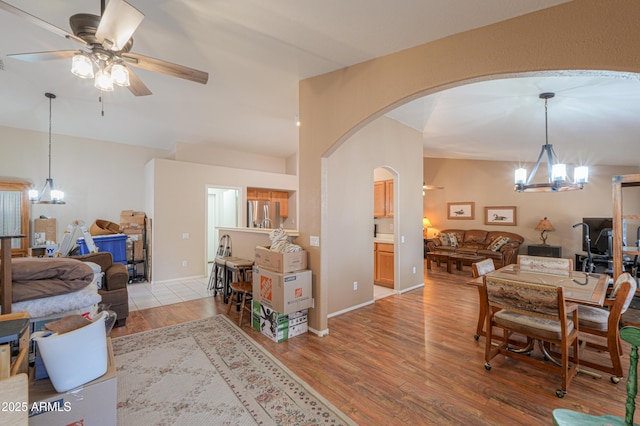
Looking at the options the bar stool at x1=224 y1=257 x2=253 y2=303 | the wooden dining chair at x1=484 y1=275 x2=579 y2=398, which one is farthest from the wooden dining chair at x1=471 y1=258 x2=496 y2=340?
the bar stool at x1=224 y1=257 x2=253 y2=303

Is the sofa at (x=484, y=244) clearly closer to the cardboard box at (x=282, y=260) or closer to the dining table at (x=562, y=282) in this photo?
the dining table at (x=562, y=282)

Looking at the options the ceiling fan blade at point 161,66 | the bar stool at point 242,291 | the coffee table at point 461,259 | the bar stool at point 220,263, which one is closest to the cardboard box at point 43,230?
the bar stool at point 220,263

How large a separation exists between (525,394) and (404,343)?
114 centimetres

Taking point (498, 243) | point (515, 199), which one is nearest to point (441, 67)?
point (498, 243)

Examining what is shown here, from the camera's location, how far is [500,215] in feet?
25.6

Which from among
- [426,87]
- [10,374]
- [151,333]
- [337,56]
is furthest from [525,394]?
[151,333]

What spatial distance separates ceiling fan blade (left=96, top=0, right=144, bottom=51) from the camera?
1626 millimetres

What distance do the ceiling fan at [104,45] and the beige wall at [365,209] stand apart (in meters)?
2.07

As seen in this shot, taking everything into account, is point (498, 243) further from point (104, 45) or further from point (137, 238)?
point (137, 238)

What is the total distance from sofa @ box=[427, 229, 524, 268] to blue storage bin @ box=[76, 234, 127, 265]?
7.43 metres

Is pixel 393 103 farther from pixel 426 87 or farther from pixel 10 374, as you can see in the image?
pixel 10 374

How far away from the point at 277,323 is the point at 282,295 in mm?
353

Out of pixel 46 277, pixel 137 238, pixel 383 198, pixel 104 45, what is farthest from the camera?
pixel 137 238

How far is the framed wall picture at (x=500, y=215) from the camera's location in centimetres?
760
